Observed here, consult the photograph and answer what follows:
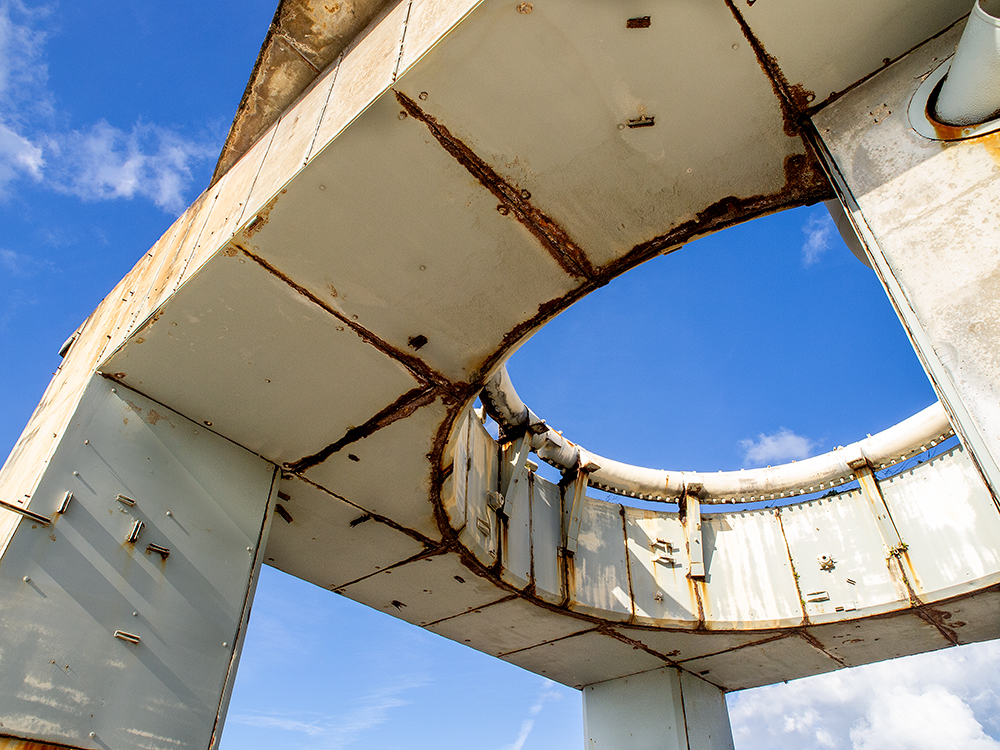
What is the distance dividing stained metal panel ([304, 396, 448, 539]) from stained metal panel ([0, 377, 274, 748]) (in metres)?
0.77

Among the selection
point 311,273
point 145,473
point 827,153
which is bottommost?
point 145,473

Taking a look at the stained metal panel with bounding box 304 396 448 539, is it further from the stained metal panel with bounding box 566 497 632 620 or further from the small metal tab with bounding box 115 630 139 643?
the stained metal panel with bounding box 566 497 632 620

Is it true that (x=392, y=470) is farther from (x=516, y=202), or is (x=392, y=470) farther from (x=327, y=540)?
(x=516, y=202)

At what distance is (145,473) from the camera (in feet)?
16.6

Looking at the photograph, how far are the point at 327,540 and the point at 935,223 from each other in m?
6.31

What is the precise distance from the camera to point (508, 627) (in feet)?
29.8

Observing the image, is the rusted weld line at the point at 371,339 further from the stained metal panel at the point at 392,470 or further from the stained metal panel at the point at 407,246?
the stained metal panel at the point at 392,470

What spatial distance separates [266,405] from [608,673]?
7639mm

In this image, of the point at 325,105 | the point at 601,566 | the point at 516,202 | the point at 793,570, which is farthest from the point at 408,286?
the point at 793,570

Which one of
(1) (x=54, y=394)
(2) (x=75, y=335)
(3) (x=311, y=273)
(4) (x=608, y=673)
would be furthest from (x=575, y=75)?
(4) (x=608, y=673)

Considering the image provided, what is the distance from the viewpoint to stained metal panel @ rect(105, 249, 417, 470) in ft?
15.3

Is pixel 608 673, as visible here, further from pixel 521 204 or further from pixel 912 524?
pixel 521 204

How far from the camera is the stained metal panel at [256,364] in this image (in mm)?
4668

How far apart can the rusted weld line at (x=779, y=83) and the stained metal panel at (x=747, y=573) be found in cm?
710
